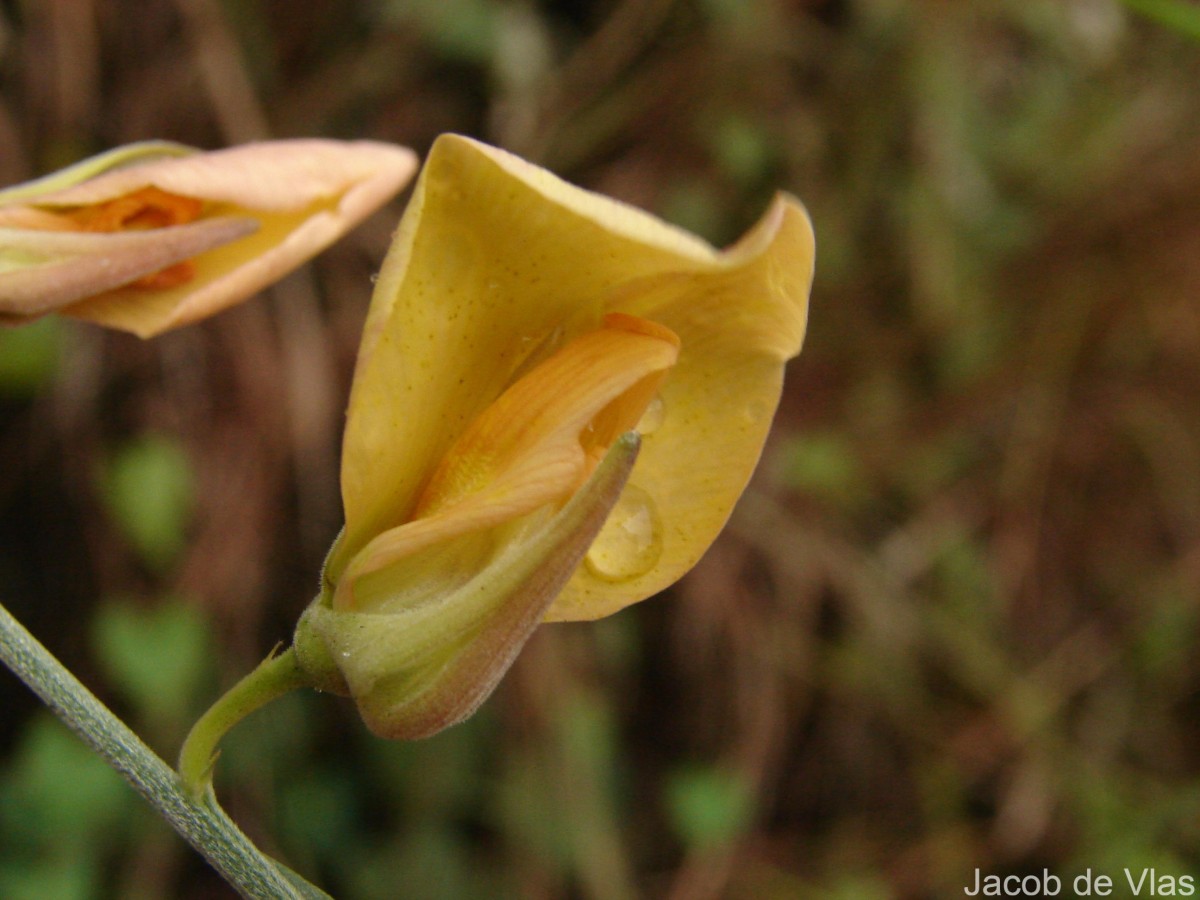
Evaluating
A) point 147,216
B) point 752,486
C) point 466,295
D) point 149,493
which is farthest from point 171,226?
point 752,486

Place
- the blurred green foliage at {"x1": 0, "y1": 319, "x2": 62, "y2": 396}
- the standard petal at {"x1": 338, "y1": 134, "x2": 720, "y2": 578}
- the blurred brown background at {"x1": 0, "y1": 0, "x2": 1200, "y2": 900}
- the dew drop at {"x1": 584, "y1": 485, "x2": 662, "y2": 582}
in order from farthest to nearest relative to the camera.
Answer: the blurred brown background at {"x1": 0, "y1": 0, "x2": 1200, "y2": 900} → the blurred green foliage at {"x1": 0, "y1": 319, "x2": 62, "y2": 396} → the dew drop at {"x1": 584, "y1": 485, "x2": 662, "y2": 582} → the standard petal at {"x1": 338, "y1": 134, "x2": 720, "y2": 578}

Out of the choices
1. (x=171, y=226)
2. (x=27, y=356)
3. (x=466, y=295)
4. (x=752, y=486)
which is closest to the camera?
(x=466, y=295)

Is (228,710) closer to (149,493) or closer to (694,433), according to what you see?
(694,433)

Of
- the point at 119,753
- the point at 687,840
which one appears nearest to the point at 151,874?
the point at 687,840

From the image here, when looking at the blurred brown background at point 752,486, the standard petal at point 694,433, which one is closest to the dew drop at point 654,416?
the standard petal at point 694,433

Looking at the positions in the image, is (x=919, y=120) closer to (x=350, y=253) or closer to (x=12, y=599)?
(x=350, y=253)

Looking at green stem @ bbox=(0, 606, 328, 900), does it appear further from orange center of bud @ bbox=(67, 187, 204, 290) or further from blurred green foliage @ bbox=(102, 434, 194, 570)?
blurred green foliage @ bbox=(102, 434, 194, 570)

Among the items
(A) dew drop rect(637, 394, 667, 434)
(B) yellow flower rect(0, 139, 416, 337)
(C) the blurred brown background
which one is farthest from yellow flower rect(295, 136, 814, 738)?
(C) the blurred brown background
